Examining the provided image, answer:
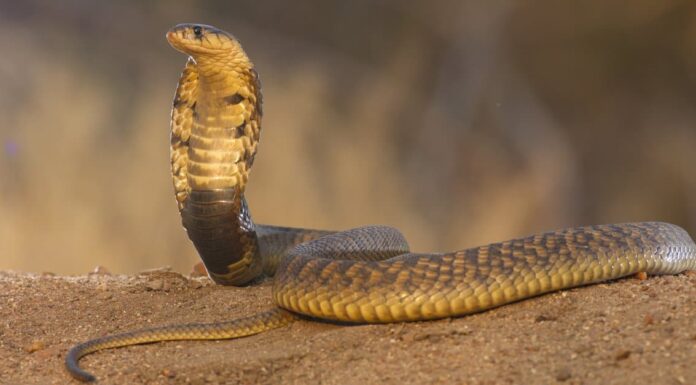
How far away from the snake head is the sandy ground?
1165 mm

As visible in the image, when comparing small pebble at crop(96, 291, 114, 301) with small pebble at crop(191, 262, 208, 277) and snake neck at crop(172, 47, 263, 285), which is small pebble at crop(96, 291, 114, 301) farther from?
small pebble at crop(191, 262, 208, 277)

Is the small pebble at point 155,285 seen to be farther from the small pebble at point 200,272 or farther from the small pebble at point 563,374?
the small pebble at point 563,374

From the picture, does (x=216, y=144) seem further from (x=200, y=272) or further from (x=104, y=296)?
(x=200, y=272)

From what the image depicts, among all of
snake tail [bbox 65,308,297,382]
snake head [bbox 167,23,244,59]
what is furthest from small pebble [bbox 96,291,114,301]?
snake head [bbox 167,23,244,59]

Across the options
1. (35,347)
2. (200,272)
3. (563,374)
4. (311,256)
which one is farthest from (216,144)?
(563,374)

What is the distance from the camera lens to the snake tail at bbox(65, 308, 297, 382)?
11.1ft

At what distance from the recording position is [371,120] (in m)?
8.12

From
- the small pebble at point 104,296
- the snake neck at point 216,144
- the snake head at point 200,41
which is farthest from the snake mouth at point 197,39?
the small pebble at point 104,296

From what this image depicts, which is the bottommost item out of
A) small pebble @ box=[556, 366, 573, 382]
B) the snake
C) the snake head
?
small pebble @ box=[556, 366, 573, 382]

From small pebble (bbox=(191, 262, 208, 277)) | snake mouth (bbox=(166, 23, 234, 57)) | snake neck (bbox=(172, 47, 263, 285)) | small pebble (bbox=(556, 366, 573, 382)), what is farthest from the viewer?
small pebble (bbox=(191, 262, 208, 277))

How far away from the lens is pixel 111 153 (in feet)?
25.1

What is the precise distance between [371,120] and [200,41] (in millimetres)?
4459

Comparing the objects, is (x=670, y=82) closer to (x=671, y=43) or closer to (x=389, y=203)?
(x=671, y=43)

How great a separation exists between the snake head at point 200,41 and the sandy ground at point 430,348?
1165 mm
